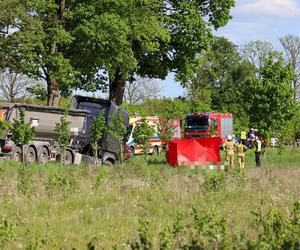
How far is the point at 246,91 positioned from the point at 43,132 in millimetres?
21201

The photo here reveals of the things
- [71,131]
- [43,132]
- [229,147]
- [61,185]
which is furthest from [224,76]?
[61,185]

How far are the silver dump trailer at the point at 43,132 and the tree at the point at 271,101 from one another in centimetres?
1725

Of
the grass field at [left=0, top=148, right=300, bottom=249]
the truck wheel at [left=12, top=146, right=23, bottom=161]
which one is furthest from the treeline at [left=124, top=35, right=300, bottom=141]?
the grass field at [left=0, top=148, right=300, bottom=249]

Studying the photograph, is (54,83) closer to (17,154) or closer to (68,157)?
(68,157)

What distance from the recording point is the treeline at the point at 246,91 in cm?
4069

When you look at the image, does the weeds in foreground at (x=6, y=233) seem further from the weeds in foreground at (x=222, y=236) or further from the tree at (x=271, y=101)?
the tree at (x=271, y=101)

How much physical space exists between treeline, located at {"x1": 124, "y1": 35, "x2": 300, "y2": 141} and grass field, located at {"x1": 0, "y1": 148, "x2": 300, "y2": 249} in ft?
69.7

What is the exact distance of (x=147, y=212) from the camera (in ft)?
34.3

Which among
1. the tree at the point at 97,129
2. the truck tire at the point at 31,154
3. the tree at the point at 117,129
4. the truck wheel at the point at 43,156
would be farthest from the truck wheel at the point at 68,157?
the tree at the point at 117,129

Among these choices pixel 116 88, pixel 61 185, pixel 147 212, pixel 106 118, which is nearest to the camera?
pixel 147 212

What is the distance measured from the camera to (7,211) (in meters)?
9.95

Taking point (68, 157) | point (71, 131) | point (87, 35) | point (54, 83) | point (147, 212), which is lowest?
point (147, 212)

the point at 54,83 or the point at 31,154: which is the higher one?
the point at 54,83

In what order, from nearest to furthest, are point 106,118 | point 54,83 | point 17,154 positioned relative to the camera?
point 17,154 → point 106,118 → point 54,83
